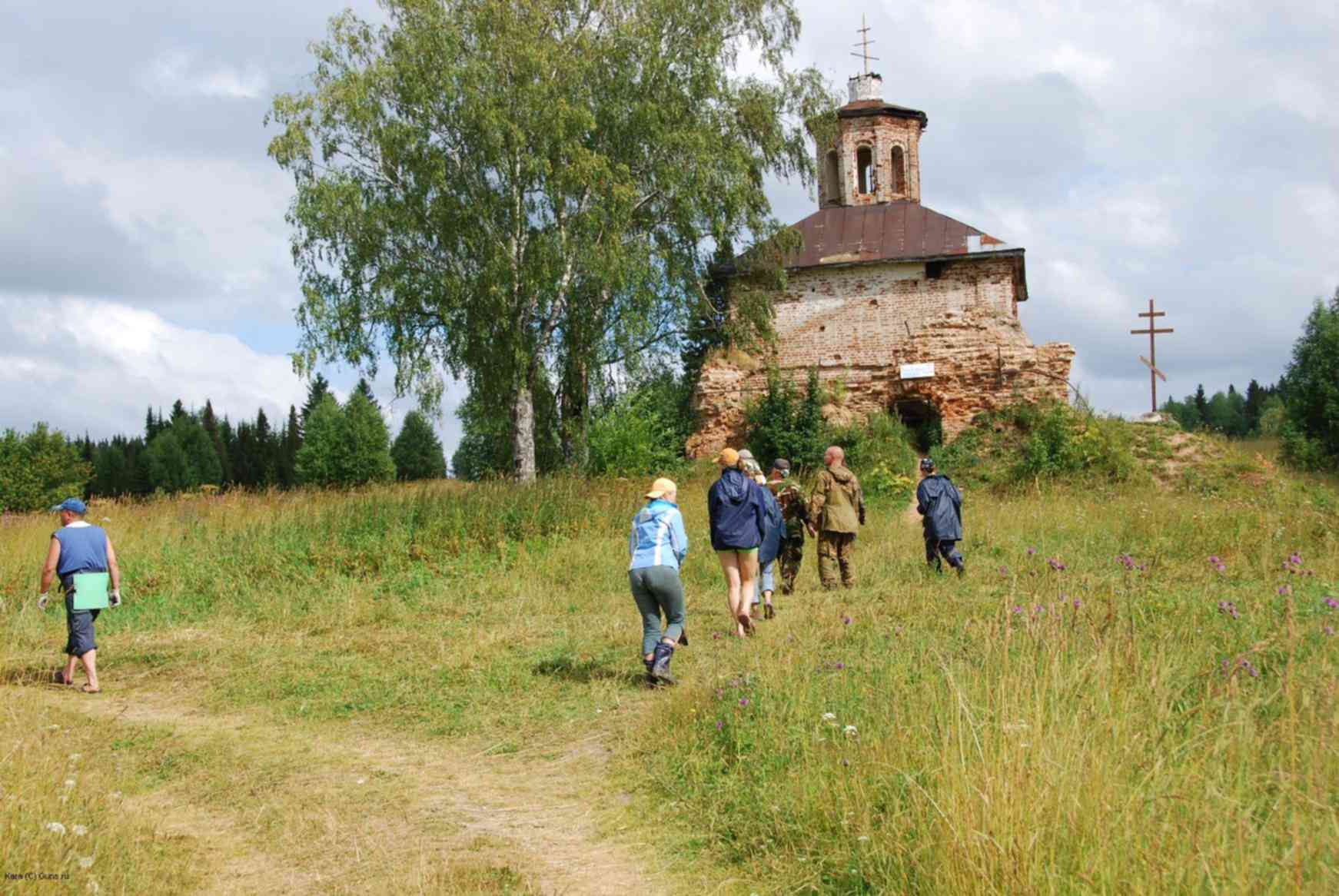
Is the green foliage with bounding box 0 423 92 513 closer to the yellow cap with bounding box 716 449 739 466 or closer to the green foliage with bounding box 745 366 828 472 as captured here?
the green foliage with bounding box 745 366 828 472

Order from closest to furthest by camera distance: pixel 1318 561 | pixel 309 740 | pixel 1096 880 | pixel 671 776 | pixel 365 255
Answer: pixel 1096 880 < pixel 671 776 < pixel 309 740 < pixel 1318 561 < pixel 365 255

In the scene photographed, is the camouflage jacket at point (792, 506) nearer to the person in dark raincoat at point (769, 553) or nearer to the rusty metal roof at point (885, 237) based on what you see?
the person in dark raincoat at point (769, 553)

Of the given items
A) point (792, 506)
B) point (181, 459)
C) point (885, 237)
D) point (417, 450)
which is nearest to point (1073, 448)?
point (885, 237)

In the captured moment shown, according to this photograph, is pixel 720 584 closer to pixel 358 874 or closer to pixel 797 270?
pixel 358 874

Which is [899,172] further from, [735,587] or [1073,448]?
[735,587]

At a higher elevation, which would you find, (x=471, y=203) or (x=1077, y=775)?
(x=471, y=203)

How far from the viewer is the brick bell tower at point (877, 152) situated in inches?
1127

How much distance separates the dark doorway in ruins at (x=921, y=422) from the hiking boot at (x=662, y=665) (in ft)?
57.0

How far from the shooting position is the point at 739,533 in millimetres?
9148

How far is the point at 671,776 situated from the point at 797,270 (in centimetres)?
2102

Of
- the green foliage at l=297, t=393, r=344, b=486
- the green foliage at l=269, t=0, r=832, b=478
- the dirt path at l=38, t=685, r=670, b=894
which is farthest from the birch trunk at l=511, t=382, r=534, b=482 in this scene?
the green foliage at l=297, t=393, r=344, b=486

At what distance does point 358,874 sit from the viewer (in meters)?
4.54

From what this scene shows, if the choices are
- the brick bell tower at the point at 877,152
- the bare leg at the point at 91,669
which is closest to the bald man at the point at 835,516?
the bare leg at the point at 91,669

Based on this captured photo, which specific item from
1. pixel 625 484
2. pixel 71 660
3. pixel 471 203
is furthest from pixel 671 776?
pixel 471 203
